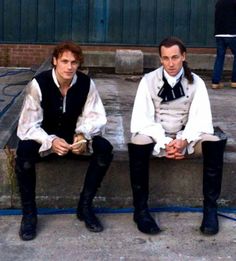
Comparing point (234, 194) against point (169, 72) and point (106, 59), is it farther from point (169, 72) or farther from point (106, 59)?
point (106, 59)

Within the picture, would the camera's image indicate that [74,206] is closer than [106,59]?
Yes

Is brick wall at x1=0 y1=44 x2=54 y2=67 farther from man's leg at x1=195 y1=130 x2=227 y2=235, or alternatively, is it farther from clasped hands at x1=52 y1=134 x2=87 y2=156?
man's leg at x1=195 y1=130 x2=227 y2=235

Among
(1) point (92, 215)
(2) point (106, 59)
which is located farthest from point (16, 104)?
(1) point (92, 215)

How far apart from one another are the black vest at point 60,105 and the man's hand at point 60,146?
0.22 meters

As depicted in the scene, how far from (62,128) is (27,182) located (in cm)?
47

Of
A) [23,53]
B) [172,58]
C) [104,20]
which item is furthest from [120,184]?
[23,53]

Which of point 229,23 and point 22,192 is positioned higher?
point 229,23

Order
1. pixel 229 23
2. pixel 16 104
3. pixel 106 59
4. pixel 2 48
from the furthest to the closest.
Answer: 1. pixel 2 48
2. pixel 106 59
3. pixel 229 23
4. pixel 16 104

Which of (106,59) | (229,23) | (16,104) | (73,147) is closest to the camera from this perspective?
(73,147)

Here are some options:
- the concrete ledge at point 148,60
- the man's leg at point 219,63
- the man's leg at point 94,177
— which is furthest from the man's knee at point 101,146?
the concrete ledge at point 148,60

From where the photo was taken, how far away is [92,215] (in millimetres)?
4547

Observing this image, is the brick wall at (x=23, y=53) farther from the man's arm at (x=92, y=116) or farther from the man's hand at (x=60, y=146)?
the man's hand at (x=60, y=146)

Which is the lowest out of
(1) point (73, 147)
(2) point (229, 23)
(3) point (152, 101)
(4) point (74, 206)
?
(4) point (74, 206)

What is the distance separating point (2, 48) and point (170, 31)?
2.95 metres
